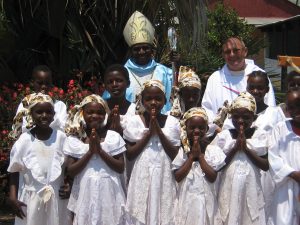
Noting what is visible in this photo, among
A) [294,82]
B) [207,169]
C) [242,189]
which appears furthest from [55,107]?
[294,82]

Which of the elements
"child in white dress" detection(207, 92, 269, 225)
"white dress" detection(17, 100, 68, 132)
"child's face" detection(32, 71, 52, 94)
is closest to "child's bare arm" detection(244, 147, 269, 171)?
"child in white dress" detection(207, 92, 269, 225)

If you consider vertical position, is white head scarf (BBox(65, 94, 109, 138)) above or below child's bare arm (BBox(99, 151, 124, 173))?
above

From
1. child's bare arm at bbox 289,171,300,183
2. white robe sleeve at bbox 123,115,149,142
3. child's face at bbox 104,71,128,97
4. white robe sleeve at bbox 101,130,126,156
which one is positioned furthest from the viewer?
child's face at bbox 104,71,128,97

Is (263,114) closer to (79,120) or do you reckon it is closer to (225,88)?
(225,88)

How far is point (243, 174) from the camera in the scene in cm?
485

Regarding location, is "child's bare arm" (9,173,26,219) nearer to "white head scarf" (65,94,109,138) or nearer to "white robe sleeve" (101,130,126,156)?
"white head scarf" (65,94,109,138)

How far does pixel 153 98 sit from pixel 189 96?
0.49 meters

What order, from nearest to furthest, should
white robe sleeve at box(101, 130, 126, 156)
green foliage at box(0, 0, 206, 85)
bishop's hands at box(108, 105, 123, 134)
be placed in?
1. white robe sleeve at box(101, 130, 126, 156)
2. bishop's hands at box(108, 105, 123, 134)
3. green foliage at box(0, 0, 206, 85)

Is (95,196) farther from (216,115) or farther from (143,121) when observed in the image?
(216,115)

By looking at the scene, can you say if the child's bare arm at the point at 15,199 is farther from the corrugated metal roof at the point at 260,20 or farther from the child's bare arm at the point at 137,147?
the corrugated metal roof at the point at 260,20

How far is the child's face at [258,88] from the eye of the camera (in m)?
5.33

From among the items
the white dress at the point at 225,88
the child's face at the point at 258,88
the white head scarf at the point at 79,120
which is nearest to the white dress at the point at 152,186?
the white head scarf at the point at 79,120

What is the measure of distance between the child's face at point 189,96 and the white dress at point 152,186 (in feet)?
1.52

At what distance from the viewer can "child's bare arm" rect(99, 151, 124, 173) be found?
4.82m
